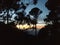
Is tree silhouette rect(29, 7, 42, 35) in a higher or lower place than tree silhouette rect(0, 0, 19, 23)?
lower

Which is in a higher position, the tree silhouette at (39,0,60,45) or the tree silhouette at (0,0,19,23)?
the tree silhouette at (0,0,19,23)

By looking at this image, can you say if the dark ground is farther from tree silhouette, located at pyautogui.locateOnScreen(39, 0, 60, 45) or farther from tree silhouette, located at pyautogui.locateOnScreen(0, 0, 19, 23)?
tree silhouette, located at pyautogui.locateOnScreen(0, 0, 19, 23)

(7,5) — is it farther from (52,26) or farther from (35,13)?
(52,26)

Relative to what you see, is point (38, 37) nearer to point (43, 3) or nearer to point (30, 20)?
point (30, 20)

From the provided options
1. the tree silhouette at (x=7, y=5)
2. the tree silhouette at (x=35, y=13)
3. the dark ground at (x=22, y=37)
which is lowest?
the dark ground at (x=22, y=37)

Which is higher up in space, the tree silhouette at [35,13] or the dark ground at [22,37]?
the tree silhouette at [35,13]

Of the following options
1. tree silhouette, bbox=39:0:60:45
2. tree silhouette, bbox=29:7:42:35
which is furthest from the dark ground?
tree silhouette, bbox=29:7:42:35

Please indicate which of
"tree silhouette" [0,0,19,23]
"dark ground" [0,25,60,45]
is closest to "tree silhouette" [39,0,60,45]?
"dark ground" [0,25,60,45]

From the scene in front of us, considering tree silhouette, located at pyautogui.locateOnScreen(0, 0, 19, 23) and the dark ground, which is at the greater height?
tree silhouette, located at pyautogui.locateOnScreen(0, 0, 19, 23)

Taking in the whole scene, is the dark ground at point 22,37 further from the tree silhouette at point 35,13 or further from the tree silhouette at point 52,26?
the tree silhouette at point 35,13

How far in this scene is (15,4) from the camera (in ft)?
6.42

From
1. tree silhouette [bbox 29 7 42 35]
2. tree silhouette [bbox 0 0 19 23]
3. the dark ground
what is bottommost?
the dark ground

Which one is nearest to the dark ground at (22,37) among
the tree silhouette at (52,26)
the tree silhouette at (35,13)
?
the tree silhouette at (52,26)

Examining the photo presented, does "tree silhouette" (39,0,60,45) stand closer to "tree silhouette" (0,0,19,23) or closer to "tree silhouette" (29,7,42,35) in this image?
"tree silhouette" (29,7,42,35)
